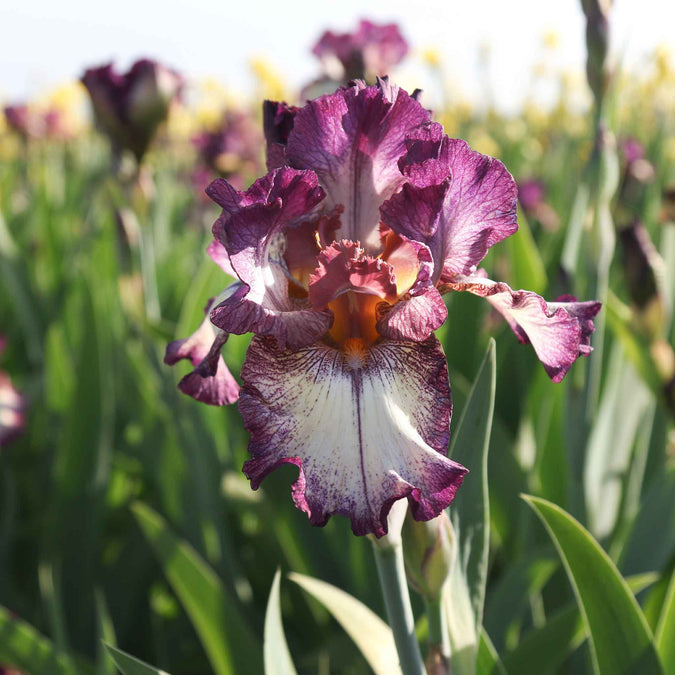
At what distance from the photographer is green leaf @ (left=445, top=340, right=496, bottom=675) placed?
0.69 meters

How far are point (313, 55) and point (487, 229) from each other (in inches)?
53.8

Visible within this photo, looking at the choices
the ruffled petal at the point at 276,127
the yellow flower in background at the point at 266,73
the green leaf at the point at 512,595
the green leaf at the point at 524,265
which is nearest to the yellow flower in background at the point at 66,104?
the yellow flower in background at the point at 266,73

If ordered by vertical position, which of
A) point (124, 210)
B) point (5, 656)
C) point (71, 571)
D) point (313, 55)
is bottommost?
point (71, 571)

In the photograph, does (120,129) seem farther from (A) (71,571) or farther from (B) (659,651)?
(B) (659,651)

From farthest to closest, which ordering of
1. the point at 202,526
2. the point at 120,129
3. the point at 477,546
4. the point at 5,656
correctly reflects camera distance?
the point at 120,129 < the point at 202,526 < the point at 5,656 < the point at 477,546

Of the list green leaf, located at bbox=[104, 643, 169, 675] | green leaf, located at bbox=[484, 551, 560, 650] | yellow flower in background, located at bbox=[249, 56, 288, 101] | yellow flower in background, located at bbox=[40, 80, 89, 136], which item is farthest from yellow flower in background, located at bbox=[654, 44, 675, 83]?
yellow flower in background, located at bbox=[40, 80, 89, 136]

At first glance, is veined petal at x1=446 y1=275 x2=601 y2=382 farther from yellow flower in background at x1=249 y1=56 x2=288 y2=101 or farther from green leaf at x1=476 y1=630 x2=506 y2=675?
yellow flower in background at x1=249 y1=56 x2=288 y2=101

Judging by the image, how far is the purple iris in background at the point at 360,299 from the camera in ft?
1.62

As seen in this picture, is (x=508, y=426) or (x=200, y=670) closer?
(x=200, y=670)

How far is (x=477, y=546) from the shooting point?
0.74 metres

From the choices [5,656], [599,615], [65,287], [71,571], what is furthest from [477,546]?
[65,287]

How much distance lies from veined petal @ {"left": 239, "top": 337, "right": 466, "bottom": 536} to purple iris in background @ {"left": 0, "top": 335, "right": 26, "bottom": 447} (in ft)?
4.61

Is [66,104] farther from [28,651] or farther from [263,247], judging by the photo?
[263,247]

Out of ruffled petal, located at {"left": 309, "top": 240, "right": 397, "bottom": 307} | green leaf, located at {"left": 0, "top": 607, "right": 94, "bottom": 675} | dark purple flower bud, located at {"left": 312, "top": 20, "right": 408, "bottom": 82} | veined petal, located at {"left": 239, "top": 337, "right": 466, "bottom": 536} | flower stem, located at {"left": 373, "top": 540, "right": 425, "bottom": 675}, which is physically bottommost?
green leaf, located at {"left": 0, "top": 607, "right": 94, "bottom": 675}
